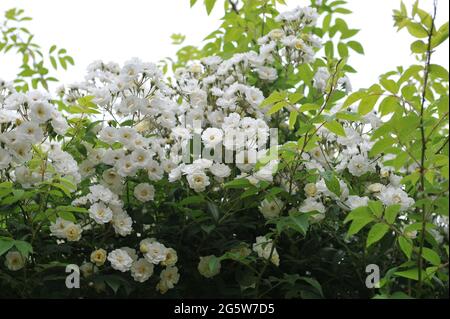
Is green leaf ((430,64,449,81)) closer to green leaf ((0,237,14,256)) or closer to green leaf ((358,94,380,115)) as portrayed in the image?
green leaf ((358,94,380,115))

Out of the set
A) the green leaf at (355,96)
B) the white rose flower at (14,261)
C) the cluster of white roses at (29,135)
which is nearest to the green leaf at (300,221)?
the green leaf at (355,96)

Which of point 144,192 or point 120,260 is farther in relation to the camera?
point 144,192

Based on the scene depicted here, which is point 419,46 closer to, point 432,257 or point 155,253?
point 432,257

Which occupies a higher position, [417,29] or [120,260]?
[417,29]

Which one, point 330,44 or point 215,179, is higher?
point 330,44

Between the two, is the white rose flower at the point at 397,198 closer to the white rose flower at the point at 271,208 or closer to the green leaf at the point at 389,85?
A: the white rose flower at the point at 271,208

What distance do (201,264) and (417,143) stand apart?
0.68 metres

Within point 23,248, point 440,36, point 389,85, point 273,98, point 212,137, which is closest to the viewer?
point 440,36

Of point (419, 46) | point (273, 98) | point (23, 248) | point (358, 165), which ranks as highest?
point (419, 46)

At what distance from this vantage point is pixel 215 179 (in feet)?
6.12

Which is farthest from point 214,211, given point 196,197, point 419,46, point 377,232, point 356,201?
point 419,46

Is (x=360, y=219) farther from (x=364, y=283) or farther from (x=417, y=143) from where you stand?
(x=364, y=283)

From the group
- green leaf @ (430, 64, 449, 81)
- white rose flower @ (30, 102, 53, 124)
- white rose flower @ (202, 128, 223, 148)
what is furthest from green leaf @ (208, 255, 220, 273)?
green leaf @ (430, 64, 449, 81)
